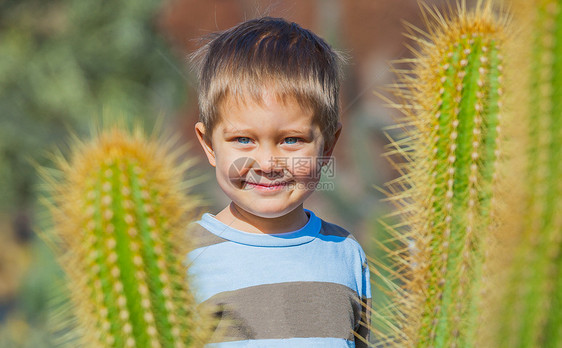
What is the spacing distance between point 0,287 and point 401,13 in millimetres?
4327

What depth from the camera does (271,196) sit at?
1.30 m

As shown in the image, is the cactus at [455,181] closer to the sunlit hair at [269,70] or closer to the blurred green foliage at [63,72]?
the sunlit hair at [269,70]

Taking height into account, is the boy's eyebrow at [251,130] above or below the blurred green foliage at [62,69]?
below

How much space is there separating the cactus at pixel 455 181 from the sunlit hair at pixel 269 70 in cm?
34

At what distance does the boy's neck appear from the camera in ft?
4.59

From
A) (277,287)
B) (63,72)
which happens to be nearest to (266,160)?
(277,287)

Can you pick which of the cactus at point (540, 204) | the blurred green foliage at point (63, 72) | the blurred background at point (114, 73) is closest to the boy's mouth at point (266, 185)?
the cactus at point (540, 204)

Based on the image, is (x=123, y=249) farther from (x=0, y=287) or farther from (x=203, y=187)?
(x=0, y=287)

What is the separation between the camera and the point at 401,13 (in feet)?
15.6

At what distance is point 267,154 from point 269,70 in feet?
0.64

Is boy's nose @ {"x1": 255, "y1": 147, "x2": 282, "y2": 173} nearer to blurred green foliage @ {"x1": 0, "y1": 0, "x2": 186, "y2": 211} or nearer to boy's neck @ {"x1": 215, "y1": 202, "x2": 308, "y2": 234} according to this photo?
boy's neck @ {"x1": 215, "y1": 202, "x2": 308, "y2": 234}

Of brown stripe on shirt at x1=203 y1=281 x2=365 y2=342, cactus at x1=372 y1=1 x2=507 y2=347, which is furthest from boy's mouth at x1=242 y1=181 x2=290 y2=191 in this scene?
cactus at x1=372 y1=1 x2=507 y2=347

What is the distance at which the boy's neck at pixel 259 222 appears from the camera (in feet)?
4.59

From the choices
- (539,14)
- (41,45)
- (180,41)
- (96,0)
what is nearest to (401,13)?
(180,41)
